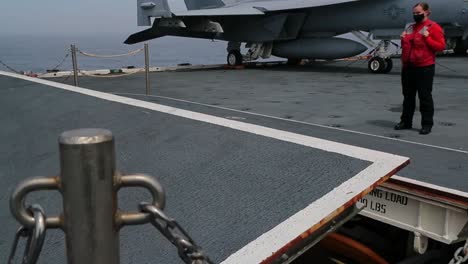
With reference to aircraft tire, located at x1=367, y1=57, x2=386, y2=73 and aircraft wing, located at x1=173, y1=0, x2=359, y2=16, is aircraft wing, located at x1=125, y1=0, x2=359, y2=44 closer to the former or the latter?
aircraft wing, located at x1=173, y1=0, x2=359, y2=16

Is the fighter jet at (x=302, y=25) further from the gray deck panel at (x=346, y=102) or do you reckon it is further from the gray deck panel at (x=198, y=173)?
the gray deck panel at (x=198, y=173)

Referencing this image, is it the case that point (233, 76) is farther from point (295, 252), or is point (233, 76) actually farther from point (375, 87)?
point (295, 252)

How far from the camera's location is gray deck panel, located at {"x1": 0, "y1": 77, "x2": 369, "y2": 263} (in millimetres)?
1620

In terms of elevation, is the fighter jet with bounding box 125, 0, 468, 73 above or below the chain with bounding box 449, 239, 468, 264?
above

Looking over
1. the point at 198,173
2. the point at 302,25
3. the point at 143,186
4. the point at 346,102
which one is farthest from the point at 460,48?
the point at 143,186

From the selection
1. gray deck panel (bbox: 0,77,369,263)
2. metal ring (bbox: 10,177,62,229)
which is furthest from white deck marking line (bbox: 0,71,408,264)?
metal ring (bbox: 10,177,62,229)

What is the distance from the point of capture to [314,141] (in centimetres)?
210

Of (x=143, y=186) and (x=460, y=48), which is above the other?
(x=460, y=48)

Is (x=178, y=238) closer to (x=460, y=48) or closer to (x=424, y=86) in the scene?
(x=424, y=86)

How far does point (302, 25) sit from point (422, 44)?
8095mm

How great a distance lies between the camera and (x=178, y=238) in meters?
0.94

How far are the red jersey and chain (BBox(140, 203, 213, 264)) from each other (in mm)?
3593

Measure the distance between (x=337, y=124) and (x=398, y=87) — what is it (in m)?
3.54

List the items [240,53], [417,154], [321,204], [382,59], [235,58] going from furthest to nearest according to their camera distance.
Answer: [240,53]
[235,58]
[382,59]
[417,154]
[321,204]
